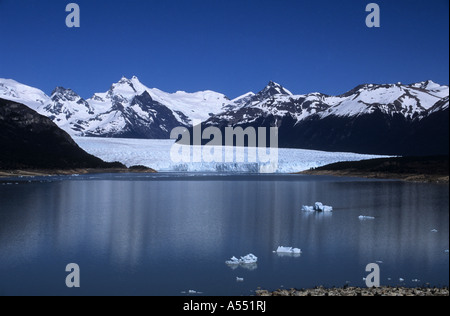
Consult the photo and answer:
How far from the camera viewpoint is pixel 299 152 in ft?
357

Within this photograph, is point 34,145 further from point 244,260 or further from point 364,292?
point 364,292

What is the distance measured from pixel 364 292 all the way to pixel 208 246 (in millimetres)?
8793

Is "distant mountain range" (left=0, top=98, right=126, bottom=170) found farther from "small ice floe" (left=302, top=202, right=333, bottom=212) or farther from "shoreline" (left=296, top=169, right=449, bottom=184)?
"small ice floe" (left=302, top=202, right=333, bottom=212)

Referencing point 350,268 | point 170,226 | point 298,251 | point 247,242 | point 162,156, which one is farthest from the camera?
point 162,156

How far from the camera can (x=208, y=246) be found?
2050cm

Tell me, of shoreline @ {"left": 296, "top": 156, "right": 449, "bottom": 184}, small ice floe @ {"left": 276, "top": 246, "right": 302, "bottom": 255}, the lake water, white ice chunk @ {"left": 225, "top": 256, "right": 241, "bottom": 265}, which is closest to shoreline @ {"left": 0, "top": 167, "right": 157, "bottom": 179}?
shoreline @ {"left": 296, "top": 156, "right": 449, "bottom": 184}

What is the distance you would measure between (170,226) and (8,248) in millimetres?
9035

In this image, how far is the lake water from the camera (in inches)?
586

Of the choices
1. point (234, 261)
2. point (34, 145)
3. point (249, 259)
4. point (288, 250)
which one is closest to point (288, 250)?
point (288, 250)

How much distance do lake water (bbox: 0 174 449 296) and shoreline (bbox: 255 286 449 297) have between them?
2.67 feet

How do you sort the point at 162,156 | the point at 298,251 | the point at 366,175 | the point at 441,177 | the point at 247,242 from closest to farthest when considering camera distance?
the point at 298,251
the point at 247,242
the point at 441,177
the point at 366,175
the point at 162,156
